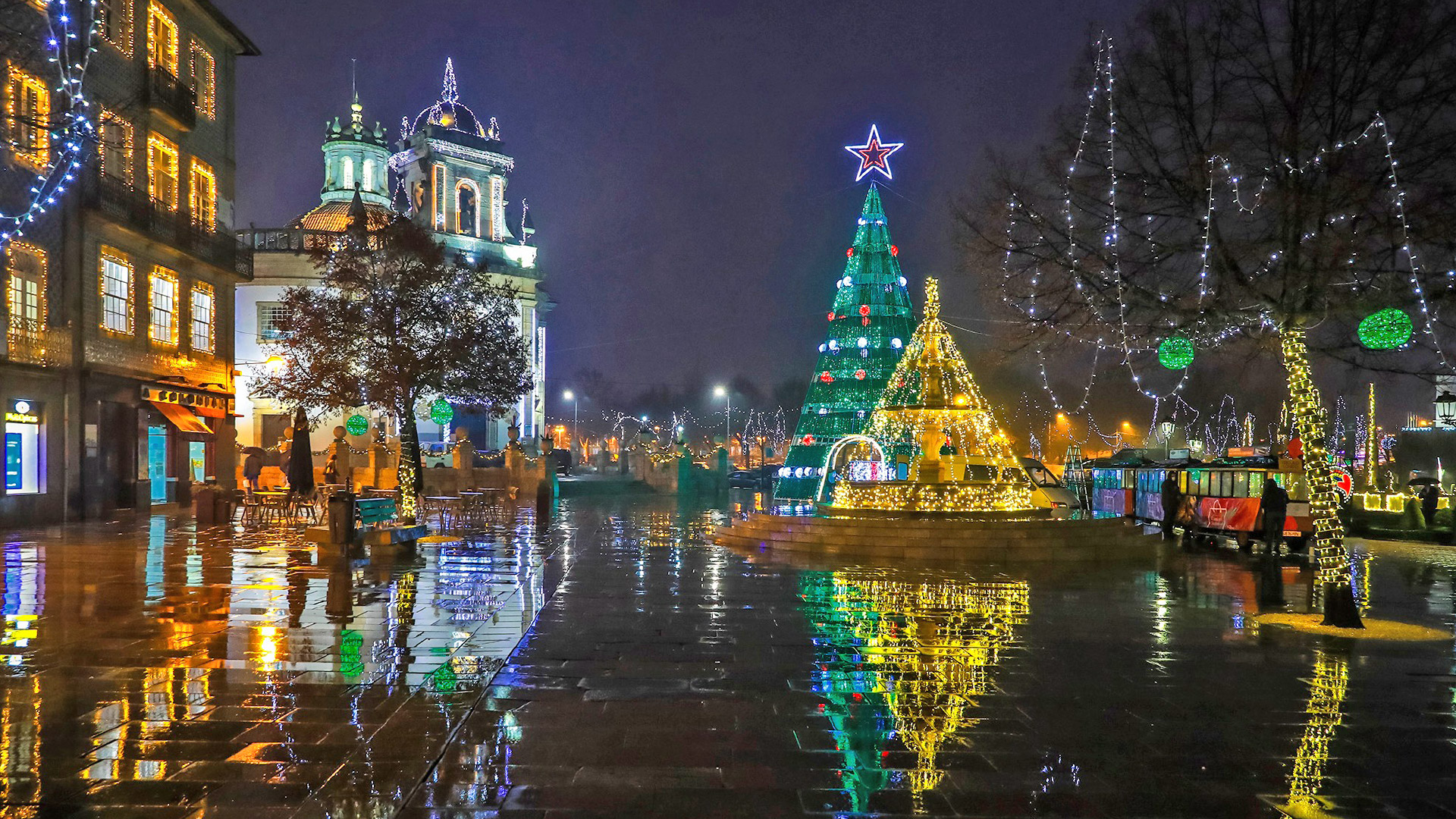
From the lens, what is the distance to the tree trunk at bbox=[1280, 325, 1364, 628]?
397 inches

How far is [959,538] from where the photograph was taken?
16391 millimetres

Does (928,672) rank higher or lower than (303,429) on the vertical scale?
lower

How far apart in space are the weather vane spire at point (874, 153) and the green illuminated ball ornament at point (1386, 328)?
1874 centimetres

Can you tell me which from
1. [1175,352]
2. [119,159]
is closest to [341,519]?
[1175,352]

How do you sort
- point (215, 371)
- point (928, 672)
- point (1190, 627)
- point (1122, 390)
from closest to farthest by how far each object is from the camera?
point (928, 672)
point (1190, 627)
point (215, 371)
point (1122, 390)

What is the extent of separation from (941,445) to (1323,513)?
1027 centimetres

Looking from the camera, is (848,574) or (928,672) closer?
(928,672)

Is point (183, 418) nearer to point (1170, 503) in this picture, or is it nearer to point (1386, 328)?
point (1170, 503)

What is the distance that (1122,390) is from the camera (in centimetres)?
6675

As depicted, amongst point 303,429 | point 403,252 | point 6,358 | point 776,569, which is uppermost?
point 403,252

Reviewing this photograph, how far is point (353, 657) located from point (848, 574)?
763cm

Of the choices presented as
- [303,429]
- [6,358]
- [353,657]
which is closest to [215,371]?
[6,358]

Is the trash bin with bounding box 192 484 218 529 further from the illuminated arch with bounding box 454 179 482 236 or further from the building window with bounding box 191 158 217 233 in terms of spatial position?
the illuminated arch with bounding box 454 179 482 236

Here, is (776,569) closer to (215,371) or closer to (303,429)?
(303,429)
